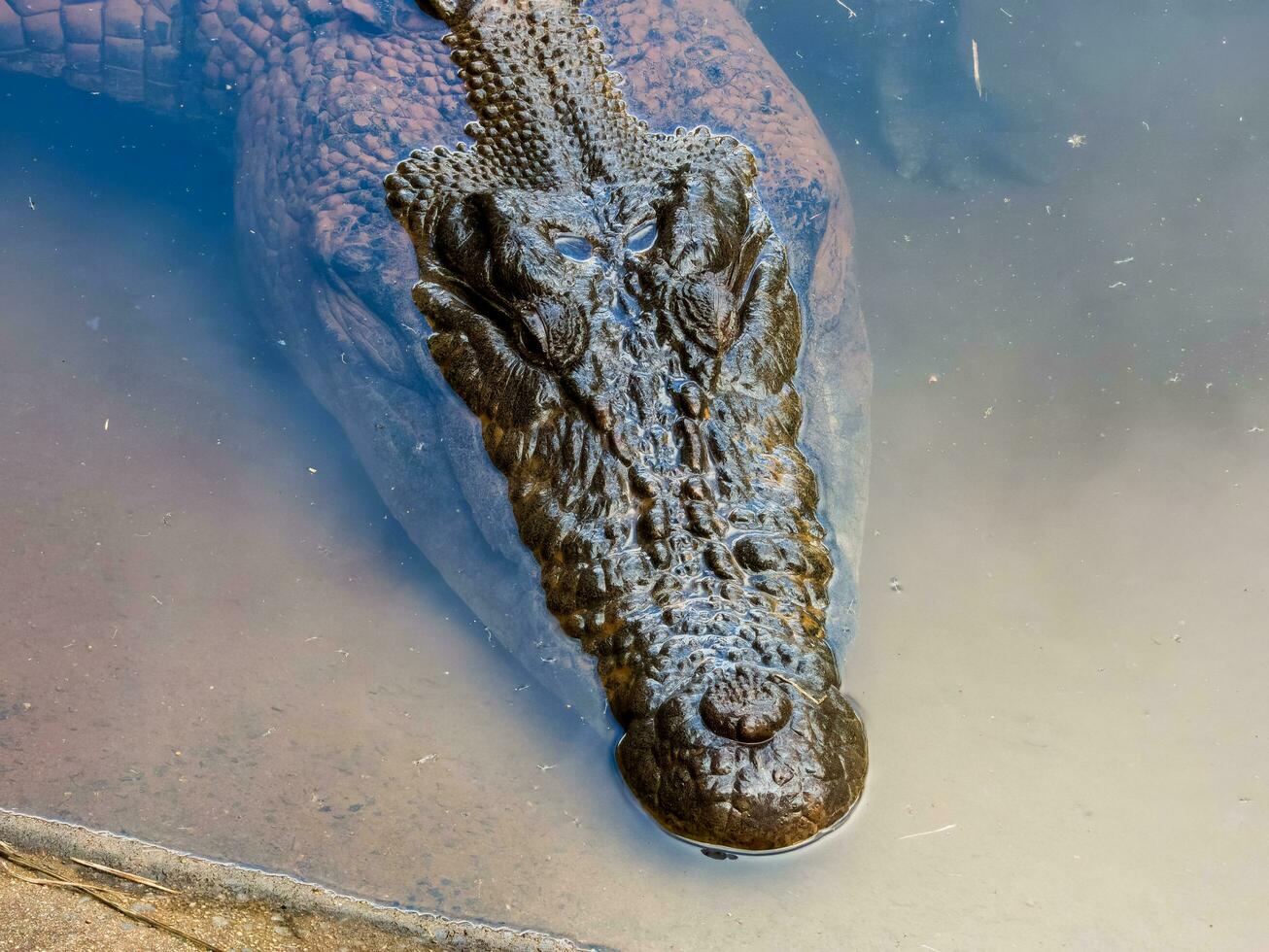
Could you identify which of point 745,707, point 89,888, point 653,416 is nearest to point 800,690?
point 745,707

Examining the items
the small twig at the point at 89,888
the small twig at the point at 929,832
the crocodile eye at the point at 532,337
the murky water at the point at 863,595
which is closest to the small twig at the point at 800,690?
the murky water at the point at 863,595

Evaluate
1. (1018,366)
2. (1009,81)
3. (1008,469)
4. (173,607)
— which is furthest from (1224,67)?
(173,607)

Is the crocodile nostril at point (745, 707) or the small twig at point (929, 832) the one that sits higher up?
the crocodile nostril at point (745, 707)

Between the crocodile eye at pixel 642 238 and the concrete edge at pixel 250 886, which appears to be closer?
the concrete edge at pixel 250 886

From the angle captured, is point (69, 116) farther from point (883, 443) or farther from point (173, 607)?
point (883, 443)

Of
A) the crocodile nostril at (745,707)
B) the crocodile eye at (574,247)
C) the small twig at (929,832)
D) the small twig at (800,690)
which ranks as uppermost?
the crocodile eye at (574,247)

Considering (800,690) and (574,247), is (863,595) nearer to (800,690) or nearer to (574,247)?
(800,690)

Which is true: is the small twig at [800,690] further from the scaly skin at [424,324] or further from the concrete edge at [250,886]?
the concrete edge at [250,886]

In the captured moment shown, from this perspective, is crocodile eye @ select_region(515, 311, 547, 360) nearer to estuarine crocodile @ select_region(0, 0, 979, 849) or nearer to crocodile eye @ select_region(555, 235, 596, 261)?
estuarine crocodile @ select_region(0, 0, 979, 849)
